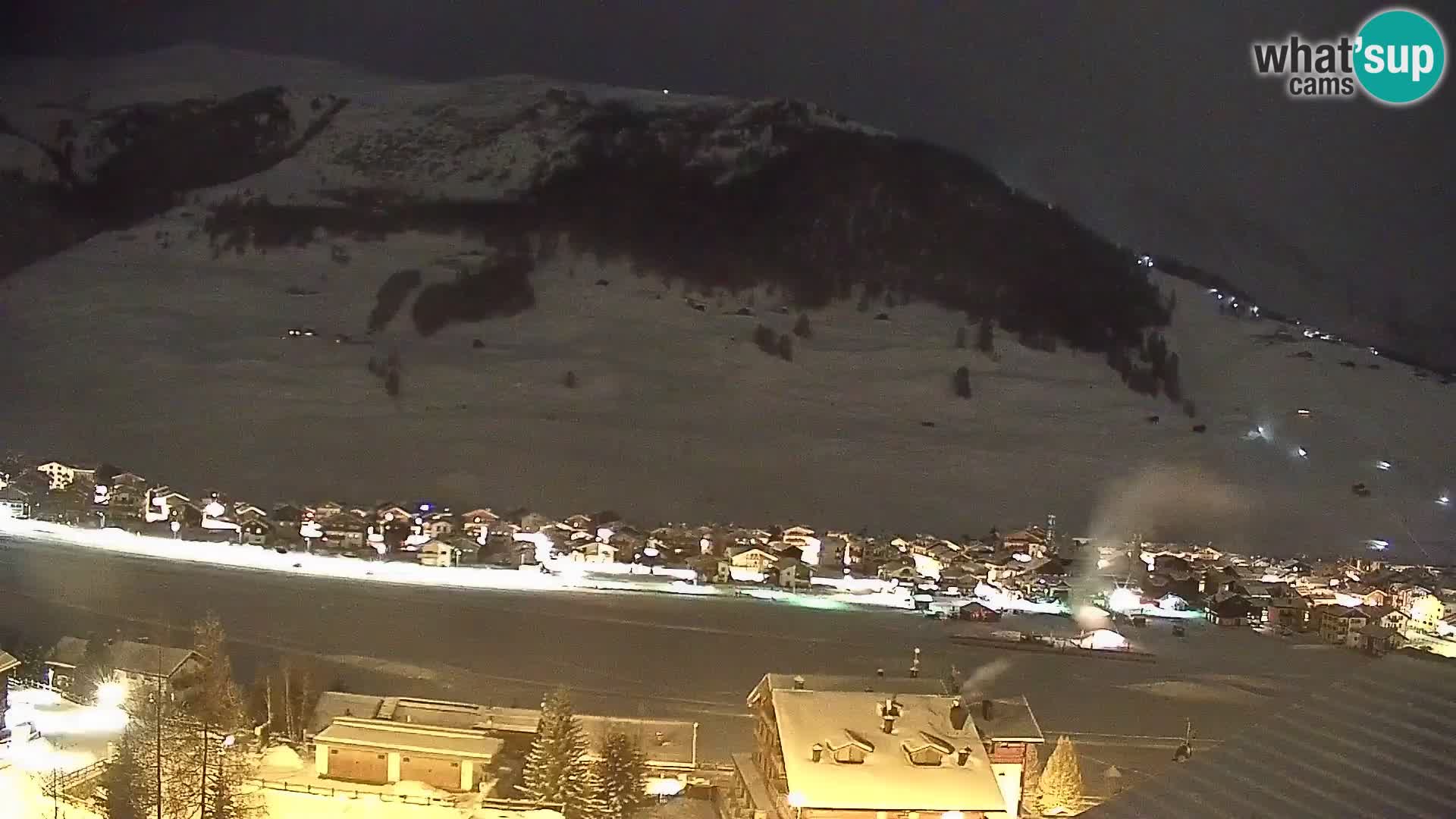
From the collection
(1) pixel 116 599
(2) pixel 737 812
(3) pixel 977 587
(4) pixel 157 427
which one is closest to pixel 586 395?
(4) pixel 157 427

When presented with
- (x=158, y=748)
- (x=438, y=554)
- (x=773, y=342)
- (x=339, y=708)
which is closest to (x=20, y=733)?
(x=158, y=748)

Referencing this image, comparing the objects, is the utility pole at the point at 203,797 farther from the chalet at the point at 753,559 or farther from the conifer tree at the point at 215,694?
the chalet at the point at 753,559

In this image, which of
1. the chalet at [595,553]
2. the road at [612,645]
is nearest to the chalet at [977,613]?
the road at [612,645]

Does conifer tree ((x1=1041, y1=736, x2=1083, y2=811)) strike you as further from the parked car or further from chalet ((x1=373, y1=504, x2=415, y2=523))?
chalet ((x1=373, y1=504, x2=415, y2=523))

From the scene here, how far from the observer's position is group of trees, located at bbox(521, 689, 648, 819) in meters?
3.65

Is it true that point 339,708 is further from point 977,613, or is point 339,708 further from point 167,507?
point 167,507

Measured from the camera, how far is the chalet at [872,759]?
344 centimetres

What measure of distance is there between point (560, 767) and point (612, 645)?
7.16 feet

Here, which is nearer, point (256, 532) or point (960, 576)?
point (960, 576)

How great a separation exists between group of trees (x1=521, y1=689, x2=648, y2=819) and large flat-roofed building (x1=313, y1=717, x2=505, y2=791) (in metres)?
0.24

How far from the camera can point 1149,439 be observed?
1409 cm

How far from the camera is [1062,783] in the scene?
395 centimetres

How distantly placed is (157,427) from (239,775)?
10.2 meters

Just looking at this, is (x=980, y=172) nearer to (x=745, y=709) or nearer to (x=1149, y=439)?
(x=1149, y=439)
